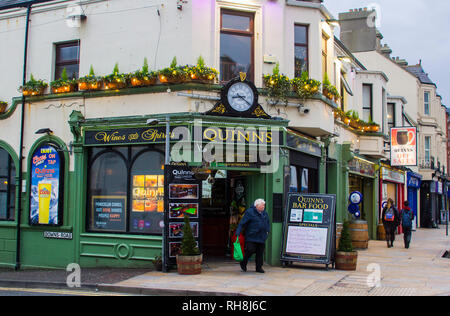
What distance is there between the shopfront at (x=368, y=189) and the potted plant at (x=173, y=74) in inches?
434

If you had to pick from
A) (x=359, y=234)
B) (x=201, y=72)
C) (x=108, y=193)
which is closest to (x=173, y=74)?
(x=201, y=72)

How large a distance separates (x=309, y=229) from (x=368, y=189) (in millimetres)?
11446

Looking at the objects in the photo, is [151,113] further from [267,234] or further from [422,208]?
[422,208]

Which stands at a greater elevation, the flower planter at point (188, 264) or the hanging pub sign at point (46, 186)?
the hanging pub sign at point (46, 186)

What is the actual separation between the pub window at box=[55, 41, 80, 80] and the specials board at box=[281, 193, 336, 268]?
7400 mm

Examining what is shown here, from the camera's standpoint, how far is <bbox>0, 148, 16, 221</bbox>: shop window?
1536cm

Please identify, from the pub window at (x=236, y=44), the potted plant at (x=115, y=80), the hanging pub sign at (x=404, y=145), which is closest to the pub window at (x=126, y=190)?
the potted plant at (x=115, y=80)

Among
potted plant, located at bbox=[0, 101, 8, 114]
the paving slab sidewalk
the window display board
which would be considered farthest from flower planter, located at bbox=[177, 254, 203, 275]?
potted plant, located at bbox=[0, 101, 8, 114]

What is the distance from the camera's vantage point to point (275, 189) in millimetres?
13102

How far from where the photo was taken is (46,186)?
14.4 metres

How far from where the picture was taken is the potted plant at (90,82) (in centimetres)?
1366

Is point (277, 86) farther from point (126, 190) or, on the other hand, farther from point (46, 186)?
point (46, 186)

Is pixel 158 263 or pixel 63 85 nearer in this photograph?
pixel 158 263

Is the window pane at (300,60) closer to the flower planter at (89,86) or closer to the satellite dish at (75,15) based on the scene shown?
the flower planter at (89,86)
